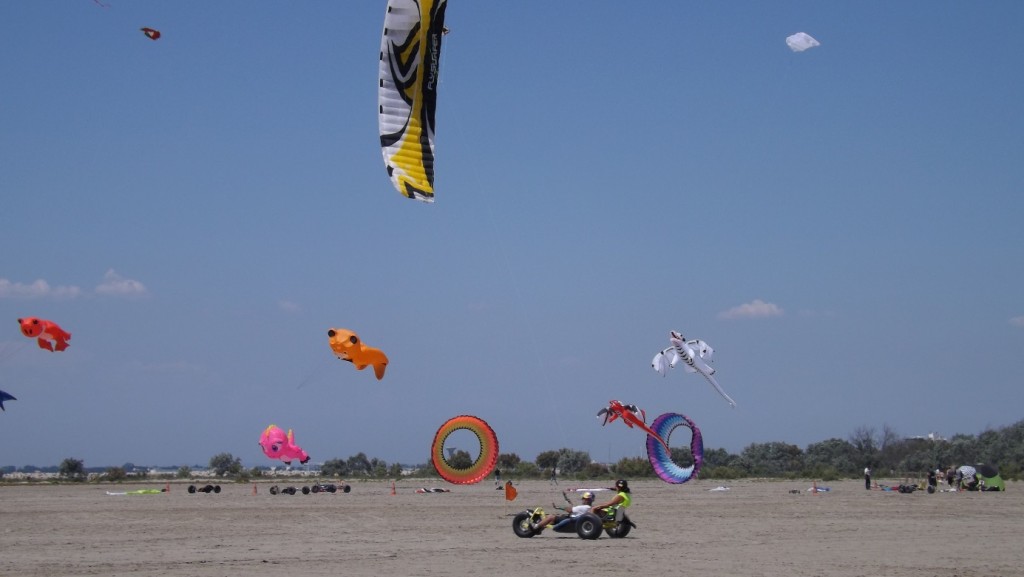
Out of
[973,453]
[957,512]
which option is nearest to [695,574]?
[957,512]

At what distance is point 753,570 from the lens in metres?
12.2

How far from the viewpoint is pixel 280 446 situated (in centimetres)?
3922

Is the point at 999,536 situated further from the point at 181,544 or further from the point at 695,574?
the point at 181,544

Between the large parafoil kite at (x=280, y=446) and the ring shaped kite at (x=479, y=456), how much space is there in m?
15.9

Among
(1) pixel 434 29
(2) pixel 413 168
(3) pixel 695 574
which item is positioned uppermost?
(1) pixel 434 29

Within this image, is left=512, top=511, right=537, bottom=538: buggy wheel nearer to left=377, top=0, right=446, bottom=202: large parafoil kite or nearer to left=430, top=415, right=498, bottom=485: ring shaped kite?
left=377, top=0, right=446, bottom=202: large parafoil kite

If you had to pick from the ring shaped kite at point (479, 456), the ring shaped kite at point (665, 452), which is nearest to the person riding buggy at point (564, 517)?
the ring shaped kite at point (479, 456)

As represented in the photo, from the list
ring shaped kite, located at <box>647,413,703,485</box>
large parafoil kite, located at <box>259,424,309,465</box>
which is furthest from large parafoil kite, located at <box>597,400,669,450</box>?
large parafoil kite, located at <box>259,424,309,465</box>

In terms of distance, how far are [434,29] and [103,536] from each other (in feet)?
29.9

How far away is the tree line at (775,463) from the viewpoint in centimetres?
5188

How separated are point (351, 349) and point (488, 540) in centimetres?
601

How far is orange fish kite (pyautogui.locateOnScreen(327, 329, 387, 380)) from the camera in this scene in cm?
2052

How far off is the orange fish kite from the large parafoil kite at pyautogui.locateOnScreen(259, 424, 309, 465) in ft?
63.5

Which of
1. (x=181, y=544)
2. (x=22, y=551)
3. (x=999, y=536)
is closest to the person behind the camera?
(x=22, y=551)
